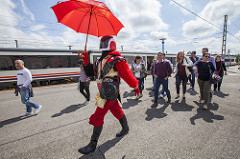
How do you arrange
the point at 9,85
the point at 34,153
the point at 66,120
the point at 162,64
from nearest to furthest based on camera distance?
the point at 34,153 < the point at 66,120 < the point at 162,64 < the point at 9,85

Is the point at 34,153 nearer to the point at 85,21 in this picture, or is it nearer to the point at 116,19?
the point at 85,21

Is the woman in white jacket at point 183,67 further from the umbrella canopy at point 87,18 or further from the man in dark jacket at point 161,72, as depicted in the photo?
the umbrella canopy at point 87,18

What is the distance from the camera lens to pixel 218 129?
2453 millimetres

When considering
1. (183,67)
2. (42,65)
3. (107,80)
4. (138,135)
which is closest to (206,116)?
(183,67)

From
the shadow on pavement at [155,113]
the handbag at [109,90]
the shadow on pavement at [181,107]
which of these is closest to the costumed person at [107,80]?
the handbag at [109,90]

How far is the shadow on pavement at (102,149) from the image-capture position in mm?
1854

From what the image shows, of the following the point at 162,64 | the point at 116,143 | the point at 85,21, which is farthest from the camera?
the point at 162,64

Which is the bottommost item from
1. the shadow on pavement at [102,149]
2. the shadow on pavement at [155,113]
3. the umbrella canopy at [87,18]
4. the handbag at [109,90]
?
the shadow on pavement at [102,149]

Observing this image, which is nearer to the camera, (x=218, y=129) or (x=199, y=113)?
(x=218, y=129)

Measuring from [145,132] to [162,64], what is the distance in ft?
7.65

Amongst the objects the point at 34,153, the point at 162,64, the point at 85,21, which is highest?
the point at 85,21

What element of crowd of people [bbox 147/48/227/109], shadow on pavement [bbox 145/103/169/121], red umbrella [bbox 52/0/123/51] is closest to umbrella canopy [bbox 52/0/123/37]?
red umbrella [bbox 52/0/123/51]

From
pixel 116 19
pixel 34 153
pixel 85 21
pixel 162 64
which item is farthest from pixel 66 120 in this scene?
pixel 162 64

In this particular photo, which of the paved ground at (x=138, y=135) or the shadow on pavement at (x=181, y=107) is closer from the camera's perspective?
the paved ground at (x=138, y=135)
